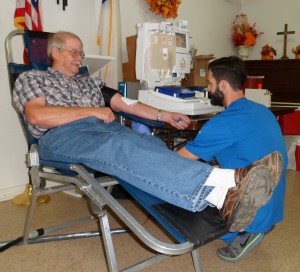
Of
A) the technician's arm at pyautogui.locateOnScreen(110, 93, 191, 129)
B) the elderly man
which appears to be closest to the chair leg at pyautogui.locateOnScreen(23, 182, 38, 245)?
the elderly man

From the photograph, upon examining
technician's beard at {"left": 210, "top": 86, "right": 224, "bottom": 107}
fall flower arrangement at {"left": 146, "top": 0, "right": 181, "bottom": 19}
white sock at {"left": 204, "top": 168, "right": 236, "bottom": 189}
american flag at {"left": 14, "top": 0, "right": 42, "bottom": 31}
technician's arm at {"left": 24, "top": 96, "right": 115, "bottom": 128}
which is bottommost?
white sock at {"left": 204, "top": 168, "right": 236, "bottom": 189}

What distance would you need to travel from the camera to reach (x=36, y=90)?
1568 mm

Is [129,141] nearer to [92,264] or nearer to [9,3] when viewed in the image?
[92,264]

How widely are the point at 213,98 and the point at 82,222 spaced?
107 cm

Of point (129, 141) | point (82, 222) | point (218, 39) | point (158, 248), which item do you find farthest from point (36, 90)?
point (218, 39)

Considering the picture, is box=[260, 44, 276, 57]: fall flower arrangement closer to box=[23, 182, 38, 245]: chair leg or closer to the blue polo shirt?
the blue polo shirt

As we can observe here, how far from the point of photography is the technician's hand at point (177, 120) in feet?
5.53

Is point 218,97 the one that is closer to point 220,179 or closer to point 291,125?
point 220,179

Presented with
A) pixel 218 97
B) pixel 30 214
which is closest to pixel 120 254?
pixel 30 214

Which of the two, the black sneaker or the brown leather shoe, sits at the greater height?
the brown leather shoe

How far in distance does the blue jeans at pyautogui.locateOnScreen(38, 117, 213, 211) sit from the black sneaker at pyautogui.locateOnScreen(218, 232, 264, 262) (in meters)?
0.59

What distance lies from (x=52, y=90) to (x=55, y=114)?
0.21 m

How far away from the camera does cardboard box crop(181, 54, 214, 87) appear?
2.92 metres

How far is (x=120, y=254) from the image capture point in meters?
1.65
